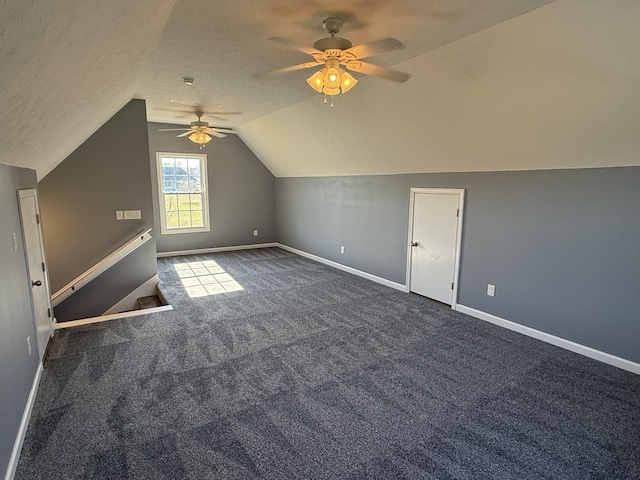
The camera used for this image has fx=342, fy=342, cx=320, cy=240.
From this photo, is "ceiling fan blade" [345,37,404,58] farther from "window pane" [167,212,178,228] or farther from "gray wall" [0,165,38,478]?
"window pane" [167,212,178,228]

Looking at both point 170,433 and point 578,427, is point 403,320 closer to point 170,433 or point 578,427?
point 578,427

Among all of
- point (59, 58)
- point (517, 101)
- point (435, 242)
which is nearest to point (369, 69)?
point (517, 101)

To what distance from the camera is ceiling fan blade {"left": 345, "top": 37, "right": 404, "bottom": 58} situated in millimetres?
2717

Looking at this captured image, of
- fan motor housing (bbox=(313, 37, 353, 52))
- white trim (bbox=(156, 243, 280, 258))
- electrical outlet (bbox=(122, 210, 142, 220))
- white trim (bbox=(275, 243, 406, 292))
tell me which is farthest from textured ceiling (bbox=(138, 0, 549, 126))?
white trim (bbox=(156, 243, 280, 258))

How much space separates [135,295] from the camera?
5.16 m

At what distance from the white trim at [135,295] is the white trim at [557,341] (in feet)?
14.5

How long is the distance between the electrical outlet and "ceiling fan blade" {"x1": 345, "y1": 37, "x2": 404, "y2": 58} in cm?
389

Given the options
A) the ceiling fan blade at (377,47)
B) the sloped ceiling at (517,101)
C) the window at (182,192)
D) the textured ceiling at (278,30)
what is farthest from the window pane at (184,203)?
the ceiling fan blade at (377,47)

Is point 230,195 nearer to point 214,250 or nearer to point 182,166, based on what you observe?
point 182,166

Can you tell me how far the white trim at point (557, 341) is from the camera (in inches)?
117

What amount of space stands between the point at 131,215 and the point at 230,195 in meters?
2.99

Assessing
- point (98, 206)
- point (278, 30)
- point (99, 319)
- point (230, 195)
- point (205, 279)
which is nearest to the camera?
point (278, 30)

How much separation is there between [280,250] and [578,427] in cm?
648

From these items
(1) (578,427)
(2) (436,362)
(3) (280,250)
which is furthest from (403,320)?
(3) (280,250)
